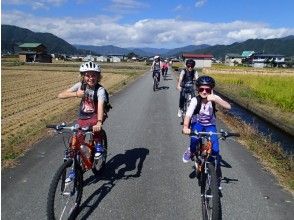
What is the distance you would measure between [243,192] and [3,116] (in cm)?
1103

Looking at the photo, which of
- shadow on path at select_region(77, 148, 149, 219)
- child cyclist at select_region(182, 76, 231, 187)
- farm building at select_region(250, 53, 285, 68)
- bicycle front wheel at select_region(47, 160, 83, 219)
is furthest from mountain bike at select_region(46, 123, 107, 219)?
farm building at select_region(250, 53, 285, 68)

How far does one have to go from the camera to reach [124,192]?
6.63 meters

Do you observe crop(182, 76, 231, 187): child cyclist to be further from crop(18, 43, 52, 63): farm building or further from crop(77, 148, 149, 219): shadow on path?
crop(18, 43, 52, 63): farm building

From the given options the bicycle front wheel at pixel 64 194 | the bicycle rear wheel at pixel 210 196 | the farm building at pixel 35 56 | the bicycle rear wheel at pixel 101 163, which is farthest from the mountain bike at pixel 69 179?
the farm building at pixel 35 56

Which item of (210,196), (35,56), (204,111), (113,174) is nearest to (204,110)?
(204,111)

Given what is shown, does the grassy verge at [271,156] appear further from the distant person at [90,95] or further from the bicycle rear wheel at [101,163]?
the distant person at [90,95]

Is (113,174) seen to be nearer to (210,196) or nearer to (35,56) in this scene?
(210,196)

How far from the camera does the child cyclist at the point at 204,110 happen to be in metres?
6.05

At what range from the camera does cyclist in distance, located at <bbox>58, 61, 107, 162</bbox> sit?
20.9ft

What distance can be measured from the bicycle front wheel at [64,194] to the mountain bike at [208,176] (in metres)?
1.63

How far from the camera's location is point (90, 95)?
6520 mm

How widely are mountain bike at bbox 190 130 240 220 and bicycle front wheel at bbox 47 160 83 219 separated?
1634 mm

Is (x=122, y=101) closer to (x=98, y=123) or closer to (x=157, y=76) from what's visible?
(x=157, y=76)

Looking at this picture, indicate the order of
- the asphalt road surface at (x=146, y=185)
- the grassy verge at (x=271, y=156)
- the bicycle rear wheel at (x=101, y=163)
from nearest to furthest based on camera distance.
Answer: the asphalt road surface at (x=146, y=185) < the bicycle rear wheel at (x=101, y=163) < the grassy verge at (x=271, y=156)
